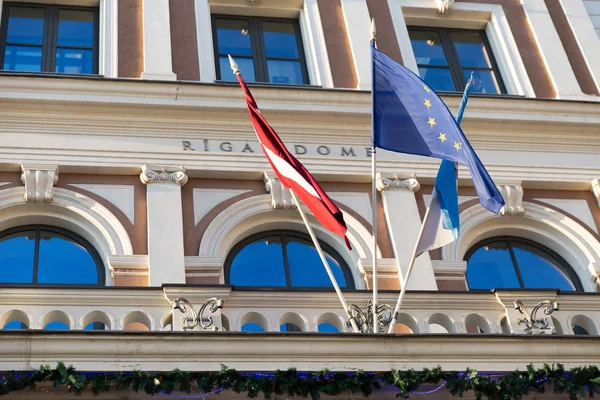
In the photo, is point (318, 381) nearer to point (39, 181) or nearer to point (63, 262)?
point (63, 262)

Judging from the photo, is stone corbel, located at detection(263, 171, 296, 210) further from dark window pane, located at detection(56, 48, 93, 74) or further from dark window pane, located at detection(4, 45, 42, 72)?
dark window pane, located at detection(4, 45, 42, 72)

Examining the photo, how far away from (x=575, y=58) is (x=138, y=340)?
11067 millimetres

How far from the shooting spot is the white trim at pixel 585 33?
20542 millimetres

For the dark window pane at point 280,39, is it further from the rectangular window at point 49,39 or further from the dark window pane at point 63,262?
the dark window pane at point 63,262

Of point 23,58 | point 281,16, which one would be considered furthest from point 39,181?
point 281,16

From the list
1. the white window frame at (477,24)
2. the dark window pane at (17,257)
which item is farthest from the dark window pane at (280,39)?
the dark window pane at (17,257)

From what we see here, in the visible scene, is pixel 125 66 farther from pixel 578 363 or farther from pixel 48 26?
pixel 578 363

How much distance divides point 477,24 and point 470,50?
0.58 metres

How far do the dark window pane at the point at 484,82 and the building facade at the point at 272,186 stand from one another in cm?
4

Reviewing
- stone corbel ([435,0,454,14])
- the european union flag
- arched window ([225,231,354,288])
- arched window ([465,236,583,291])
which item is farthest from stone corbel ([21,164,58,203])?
stone corbel ([435,0,454,14])

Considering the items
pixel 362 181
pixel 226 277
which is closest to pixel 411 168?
pixel 362 181

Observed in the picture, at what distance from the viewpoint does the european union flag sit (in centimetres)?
1477

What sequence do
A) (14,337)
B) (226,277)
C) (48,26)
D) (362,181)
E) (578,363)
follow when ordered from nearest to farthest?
(14,337) → (578,363) → (226,277) → (362,181) → (48,26)

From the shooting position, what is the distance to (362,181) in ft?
58.9
